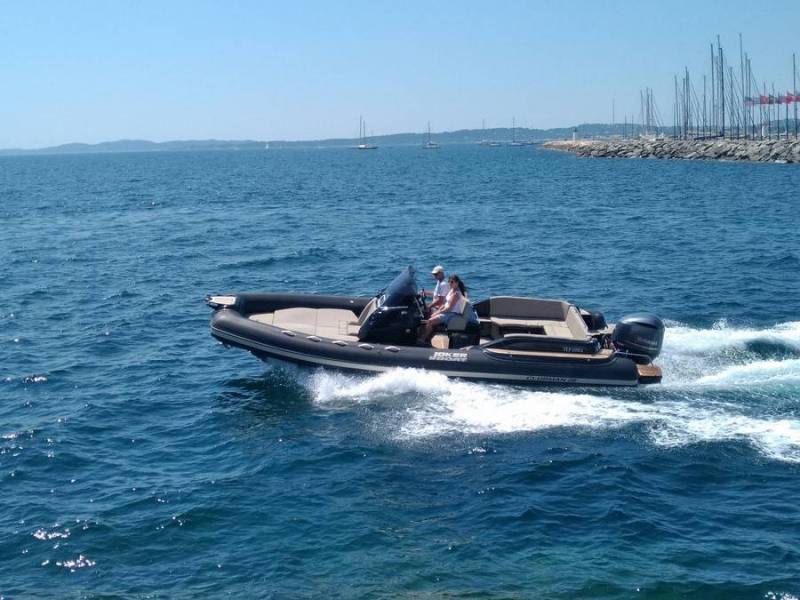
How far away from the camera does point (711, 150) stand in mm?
96188

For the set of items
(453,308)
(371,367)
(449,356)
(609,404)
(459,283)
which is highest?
(459,283)

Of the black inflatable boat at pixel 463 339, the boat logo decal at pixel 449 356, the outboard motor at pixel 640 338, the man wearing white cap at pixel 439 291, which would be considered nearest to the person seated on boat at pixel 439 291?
the man wearing white cap at pixel 439 291

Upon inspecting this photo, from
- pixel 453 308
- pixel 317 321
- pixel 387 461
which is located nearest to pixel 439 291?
pixel 453 308

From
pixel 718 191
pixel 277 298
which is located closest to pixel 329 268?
pixel 277 298

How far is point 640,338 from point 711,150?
8680 cm

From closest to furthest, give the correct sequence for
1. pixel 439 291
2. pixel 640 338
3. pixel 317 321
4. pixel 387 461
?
1. pixel 387 461
2. pixel 640 338
3. pixel 439 291
4. pixel 317 321

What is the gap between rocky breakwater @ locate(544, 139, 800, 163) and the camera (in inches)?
3366

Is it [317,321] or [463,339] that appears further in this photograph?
[317,321]

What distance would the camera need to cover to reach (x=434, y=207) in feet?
176

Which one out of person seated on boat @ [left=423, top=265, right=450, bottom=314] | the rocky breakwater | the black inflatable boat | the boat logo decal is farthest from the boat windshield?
the rocky breakwater

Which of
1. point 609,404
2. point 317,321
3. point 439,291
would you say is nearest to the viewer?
point 609,404

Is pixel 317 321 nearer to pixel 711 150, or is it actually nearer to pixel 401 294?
pixel 401 294

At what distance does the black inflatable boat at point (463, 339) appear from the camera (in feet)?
52.5

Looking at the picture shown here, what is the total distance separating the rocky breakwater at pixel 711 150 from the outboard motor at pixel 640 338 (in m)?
74.4
